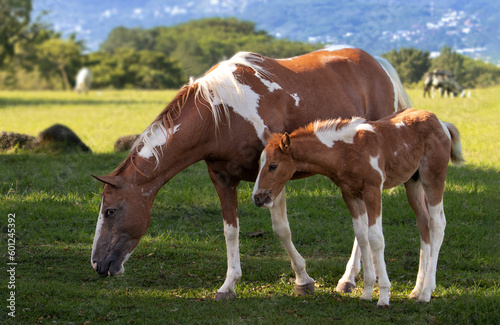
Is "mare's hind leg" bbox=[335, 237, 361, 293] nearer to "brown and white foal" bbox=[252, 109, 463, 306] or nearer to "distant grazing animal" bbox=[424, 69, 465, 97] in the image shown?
"brown and white foal" bbox=[252, 109, 463, 306]

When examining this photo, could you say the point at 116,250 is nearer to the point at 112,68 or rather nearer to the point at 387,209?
the point at 387,209

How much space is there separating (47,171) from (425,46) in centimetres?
1065

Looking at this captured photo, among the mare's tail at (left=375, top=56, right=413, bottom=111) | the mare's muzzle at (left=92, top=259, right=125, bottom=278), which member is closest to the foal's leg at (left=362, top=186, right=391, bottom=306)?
the mare's muzzle at (left=92, top=259, right=125, bottom=278)

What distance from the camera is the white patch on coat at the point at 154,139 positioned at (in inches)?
201

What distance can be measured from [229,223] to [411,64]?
85.6ft

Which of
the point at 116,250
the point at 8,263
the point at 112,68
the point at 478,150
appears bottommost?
the point at 112,68

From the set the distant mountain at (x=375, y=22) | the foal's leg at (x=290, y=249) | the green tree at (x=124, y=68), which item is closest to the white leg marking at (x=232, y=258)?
the foal's leg at (x=290, y=249)

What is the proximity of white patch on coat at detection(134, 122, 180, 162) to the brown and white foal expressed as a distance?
3.12 ft

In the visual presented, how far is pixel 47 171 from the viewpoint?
10.3 metres

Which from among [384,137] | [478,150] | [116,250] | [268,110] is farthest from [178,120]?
[478,150]

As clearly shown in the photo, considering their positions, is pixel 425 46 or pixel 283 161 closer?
pixel 283 161

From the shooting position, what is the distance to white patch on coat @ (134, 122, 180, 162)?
5094 mm

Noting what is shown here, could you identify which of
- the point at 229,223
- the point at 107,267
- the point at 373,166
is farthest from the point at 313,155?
the point at 107,267

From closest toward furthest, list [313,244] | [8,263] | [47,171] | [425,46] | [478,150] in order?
1. [8,263]
2. [313,244]
3. [47,171]
4. [478,150]
5. [425,46]
